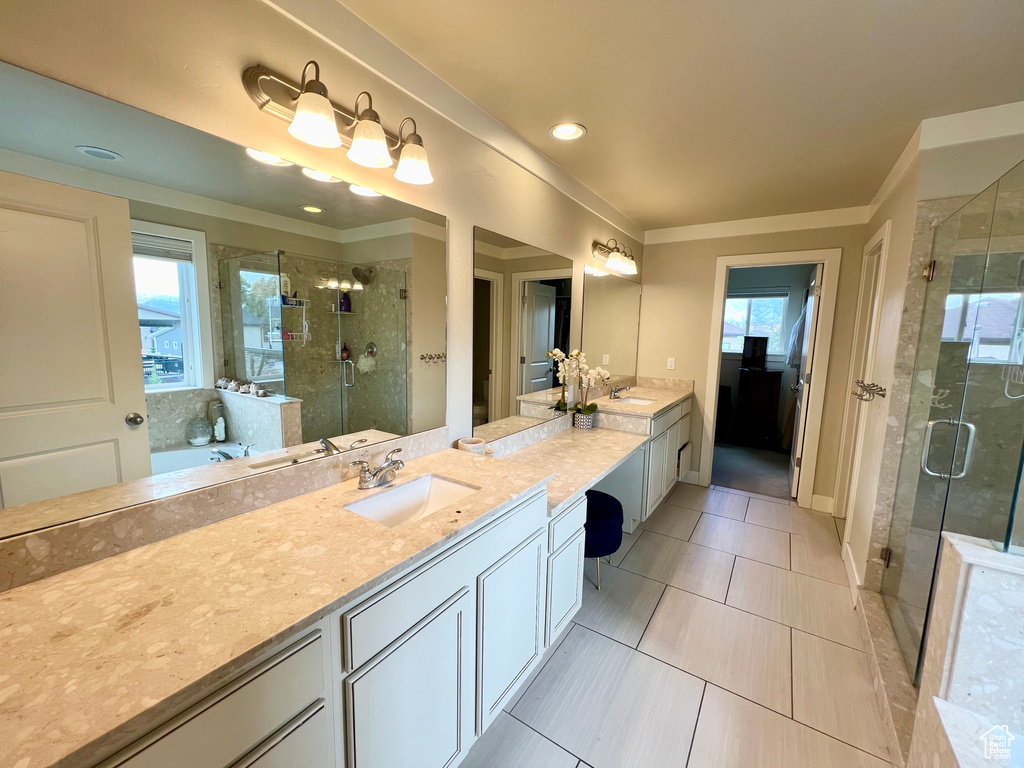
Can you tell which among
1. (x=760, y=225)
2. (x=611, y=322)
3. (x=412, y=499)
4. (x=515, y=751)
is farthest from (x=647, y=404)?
(x=515, y=751)

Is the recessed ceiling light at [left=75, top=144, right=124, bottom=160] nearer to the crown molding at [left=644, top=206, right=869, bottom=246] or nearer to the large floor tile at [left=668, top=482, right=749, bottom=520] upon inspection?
the large floor tile at [left=668, top=482, right=749, bottom=520]

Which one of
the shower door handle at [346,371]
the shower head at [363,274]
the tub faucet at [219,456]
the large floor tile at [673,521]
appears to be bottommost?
the large floor tile at [673,521]

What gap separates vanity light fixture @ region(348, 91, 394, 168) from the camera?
1.26 metres

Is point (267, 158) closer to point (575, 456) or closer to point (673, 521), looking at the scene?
point (575, 456)

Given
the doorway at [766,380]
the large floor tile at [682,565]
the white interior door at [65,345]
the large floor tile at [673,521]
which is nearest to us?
the white interior door at [65,345]

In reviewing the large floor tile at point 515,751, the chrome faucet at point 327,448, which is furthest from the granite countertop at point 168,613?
the large floor tile at point 515,751

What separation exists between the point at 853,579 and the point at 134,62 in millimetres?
3689

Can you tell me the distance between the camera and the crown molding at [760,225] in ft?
10.3

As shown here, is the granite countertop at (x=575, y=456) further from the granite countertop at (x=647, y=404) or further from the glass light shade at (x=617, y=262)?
the glass light shade at (x=617, y=262)

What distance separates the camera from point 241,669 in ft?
2.28

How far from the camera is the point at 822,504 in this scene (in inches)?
135

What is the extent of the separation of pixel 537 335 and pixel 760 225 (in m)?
2.43

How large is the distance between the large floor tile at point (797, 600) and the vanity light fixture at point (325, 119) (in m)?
2.65

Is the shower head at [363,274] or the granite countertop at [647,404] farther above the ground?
the shower head at [363,274]
